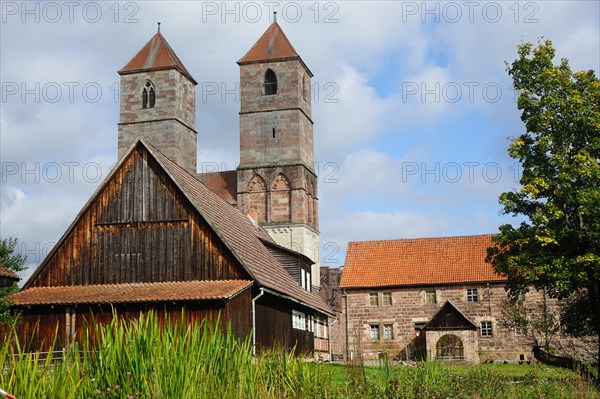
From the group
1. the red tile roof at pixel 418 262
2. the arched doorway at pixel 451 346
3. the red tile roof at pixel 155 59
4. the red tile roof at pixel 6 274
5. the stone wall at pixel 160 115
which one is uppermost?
the red tile roof at pixel 155 59

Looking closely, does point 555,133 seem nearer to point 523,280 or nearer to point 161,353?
point 523,280

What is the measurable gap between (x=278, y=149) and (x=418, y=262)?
2018 cm

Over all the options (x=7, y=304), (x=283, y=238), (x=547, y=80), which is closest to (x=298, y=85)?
(x=283, y=238)

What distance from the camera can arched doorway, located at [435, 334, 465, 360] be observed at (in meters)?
47.8

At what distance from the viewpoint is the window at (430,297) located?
53125 millimetres

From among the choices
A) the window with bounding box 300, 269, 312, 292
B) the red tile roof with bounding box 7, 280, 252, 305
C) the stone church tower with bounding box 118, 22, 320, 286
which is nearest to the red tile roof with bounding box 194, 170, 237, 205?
the stone church tower with bounding box 118, 22, 320, 286

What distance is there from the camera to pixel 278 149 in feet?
231

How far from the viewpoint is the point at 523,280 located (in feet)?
90.3

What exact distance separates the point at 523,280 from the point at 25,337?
16.1 meters

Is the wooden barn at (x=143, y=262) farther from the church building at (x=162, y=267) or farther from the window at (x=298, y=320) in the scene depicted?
the window at (x=298, y=320)

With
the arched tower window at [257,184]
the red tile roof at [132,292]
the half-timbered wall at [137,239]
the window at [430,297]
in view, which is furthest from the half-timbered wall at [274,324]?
the arched tower window at [257,184]

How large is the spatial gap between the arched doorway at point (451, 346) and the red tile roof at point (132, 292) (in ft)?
86.8

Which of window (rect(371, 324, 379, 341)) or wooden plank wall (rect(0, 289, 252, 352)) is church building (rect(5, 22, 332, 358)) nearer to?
wooden plank wall (rect(0, 289, 252, 352))

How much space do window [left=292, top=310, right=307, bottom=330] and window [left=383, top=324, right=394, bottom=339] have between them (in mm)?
21465
